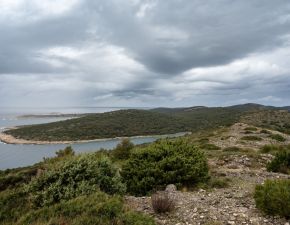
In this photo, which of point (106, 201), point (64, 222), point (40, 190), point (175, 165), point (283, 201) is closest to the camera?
point (64, 222)

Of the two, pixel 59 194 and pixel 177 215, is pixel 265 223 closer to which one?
pixel 177 215

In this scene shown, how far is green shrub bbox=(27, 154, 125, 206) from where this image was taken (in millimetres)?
9531

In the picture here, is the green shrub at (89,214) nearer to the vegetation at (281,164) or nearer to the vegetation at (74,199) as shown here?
the vegetation at (74,199)

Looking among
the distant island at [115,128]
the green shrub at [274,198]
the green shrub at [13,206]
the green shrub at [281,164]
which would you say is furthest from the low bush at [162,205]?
the distant island at [115,128]

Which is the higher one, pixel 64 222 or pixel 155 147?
pixel 155 147

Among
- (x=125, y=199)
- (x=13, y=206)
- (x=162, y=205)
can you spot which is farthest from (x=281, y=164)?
(x=13, y=206)

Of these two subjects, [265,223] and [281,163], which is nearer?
[265,223]

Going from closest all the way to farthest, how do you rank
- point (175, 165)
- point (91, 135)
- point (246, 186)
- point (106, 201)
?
1. point (106, 201)
2. point (246, 186)
3. point (175, 165)
4. point (91, 135)

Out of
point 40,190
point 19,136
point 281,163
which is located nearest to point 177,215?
point 40,190

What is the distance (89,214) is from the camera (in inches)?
289

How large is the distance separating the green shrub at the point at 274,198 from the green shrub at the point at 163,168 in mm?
3857

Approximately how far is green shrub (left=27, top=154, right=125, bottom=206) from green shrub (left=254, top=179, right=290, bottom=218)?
177 inches

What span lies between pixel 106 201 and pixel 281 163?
1001 cm

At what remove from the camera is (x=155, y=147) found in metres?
13.4
